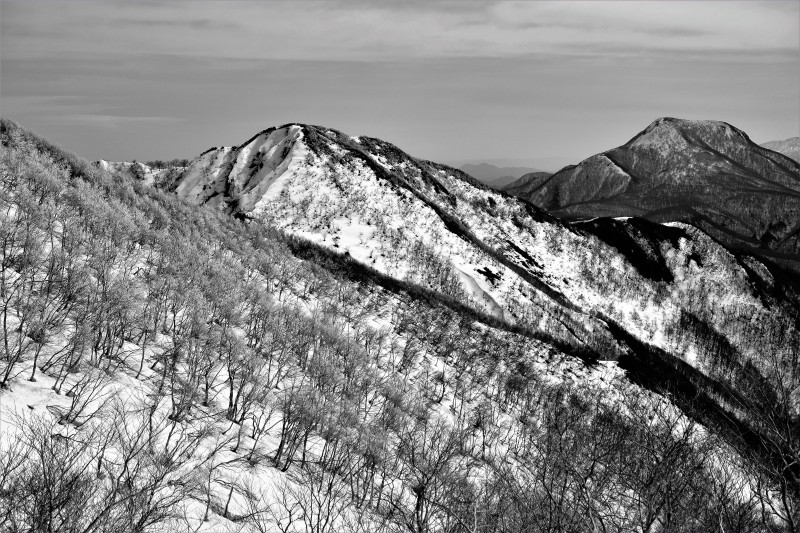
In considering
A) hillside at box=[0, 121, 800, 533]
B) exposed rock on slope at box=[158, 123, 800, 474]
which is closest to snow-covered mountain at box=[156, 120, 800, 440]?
exposed rock on slope at box=[158, 123, 800, 474]

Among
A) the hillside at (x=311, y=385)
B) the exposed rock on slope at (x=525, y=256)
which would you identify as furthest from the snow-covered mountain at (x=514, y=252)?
the hillside at (x=311, y=385)

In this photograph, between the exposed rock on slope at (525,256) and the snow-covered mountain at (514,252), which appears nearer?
the exposed rock on slope at (525,256)

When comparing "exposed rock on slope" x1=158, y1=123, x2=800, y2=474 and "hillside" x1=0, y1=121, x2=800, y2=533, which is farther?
"exposed rock on slope" x1=158, y1=123, x2=800, y2=474

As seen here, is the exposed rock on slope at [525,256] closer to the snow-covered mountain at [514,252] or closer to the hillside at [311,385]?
the snow-covered mountain at [514,252]

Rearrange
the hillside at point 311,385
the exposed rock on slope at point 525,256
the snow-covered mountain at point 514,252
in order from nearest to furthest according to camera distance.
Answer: the hillside at point 311,385
the exposed rock on slope at point 525,256
the snow-covered mountain at point 514,252

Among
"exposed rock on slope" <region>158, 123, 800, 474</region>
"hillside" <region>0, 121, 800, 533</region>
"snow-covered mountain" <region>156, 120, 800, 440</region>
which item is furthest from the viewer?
"snow-covered mountain" <region>156, 120, 800, 440</region>

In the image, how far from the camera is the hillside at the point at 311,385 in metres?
8.76

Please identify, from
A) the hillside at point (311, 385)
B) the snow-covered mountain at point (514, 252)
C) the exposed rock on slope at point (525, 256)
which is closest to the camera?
the hillside at point (311, 385)

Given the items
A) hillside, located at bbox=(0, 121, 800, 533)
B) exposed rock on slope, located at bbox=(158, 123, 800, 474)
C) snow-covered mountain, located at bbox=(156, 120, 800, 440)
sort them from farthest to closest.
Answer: snow-covered mountain, located at bbox=(156, 120, 800, 440), exposed rock on slope, located at bbox=(158, 123, 800, 474), hillside, located at bbox=(0, 121, 800, 533)

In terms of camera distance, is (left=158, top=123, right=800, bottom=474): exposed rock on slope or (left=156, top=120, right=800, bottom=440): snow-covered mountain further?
(left=156, top=120, right=800, bottom=440): snow-covered mountain

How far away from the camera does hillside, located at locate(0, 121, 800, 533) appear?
28.7 feet

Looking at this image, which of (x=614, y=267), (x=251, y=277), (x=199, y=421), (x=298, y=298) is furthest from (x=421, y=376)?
(x=614, y=267)

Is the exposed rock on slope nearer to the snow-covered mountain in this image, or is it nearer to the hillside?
the snow-covered mountain

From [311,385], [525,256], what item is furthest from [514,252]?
[311,385]
